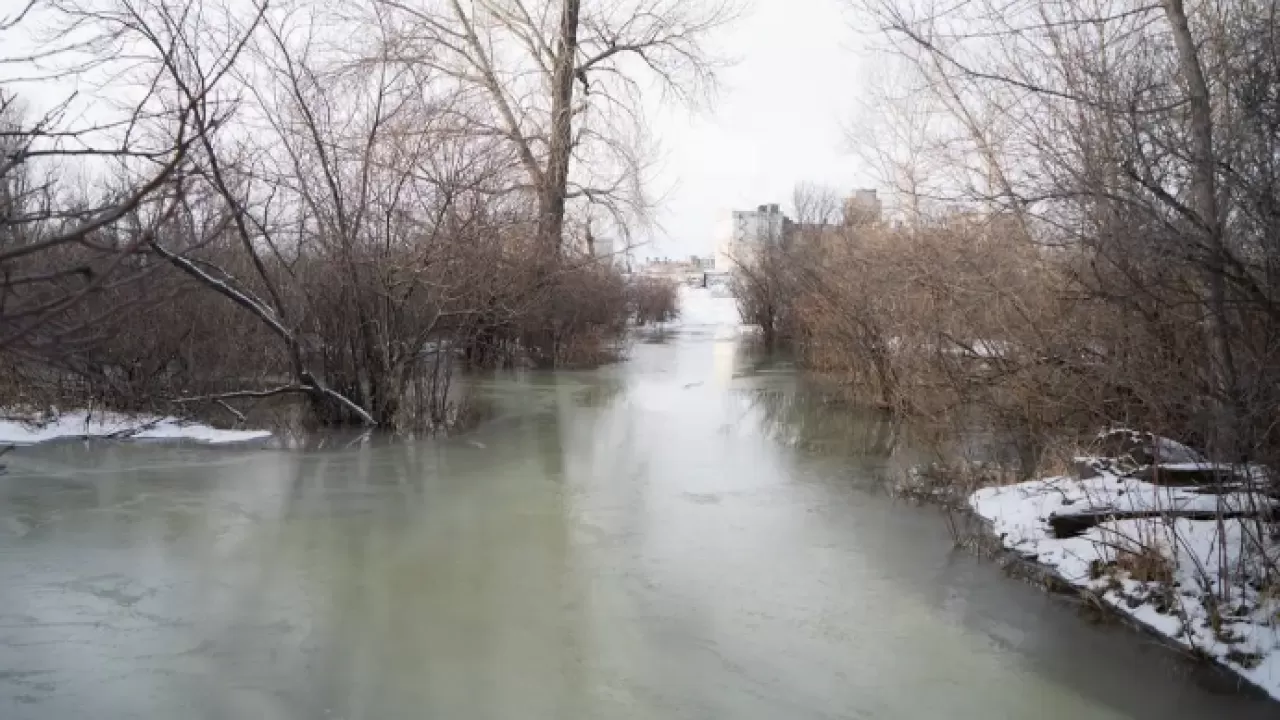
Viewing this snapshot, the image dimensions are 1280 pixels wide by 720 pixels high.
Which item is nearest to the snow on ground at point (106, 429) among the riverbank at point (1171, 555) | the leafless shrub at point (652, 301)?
the riverbank at point (1171, 555)

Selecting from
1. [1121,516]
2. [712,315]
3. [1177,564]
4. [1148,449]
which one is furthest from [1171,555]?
[712,315]

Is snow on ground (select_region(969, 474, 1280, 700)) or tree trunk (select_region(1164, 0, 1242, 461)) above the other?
tree trunk (select_region(1164, 0, 1242, 461))

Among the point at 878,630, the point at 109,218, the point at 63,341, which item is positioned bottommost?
the point at 878,630

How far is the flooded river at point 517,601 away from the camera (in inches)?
151

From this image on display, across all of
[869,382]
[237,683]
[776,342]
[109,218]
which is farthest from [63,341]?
[776,342]

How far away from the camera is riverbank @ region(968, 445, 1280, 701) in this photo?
4117mm

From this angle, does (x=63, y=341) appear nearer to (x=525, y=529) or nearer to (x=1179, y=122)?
(x=525, y=529)

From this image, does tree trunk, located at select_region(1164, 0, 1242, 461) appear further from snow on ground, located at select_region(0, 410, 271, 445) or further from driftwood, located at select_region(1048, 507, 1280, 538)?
snow on ground, located at select_region(0, 410, 271, 445)

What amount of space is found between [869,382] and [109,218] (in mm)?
11777

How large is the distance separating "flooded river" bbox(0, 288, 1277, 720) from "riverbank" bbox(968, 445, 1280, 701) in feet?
0.70

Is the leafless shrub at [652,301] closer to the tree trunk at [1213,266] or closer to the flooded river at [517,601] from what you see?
the flooded river at [517,601]

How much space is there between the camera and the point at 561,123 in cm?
1684

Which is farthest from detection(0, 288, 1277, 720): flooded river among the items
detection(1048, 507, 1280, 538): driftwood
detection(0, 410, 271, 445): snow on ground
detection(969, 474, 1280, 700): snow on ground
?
detection(0, 410, 271, 445): snow on ground

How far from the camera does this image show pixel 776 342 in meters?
28.0
